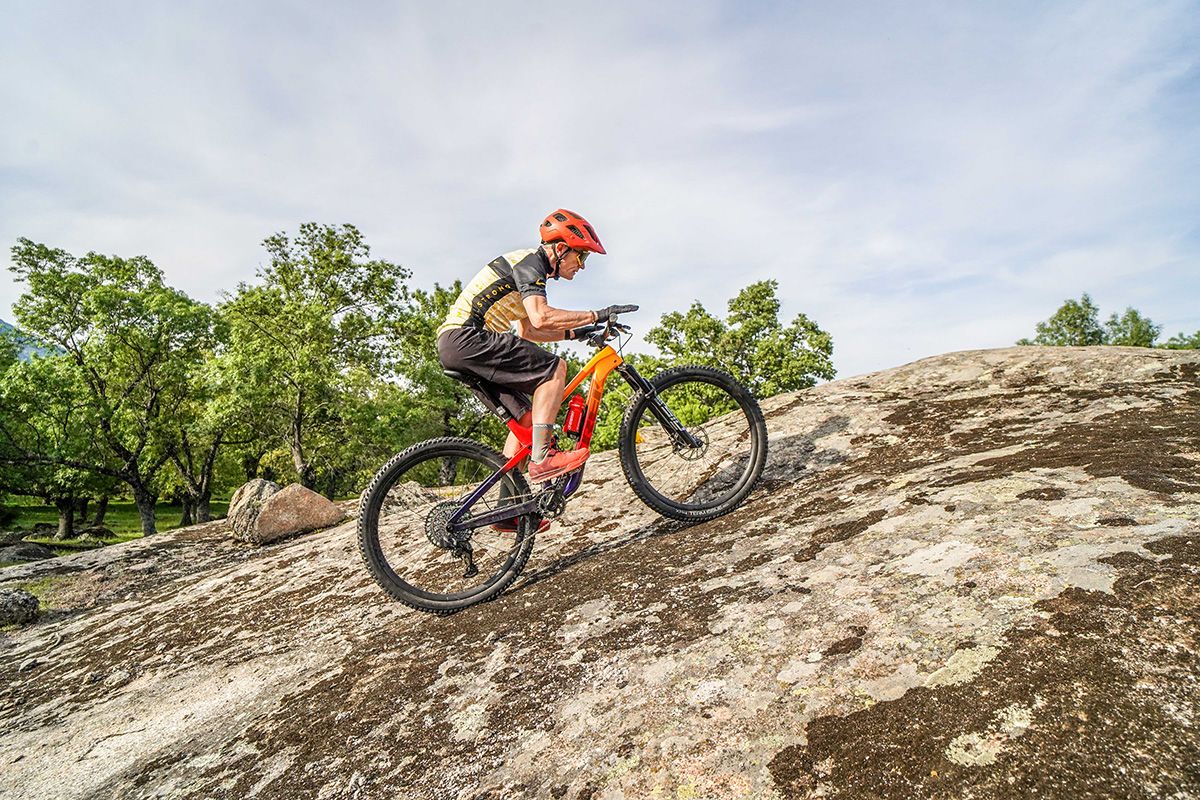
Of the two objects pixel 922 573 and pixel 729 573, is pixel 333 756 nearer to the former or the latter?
pixel 729 573

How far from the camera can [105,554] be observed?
35.2 ft

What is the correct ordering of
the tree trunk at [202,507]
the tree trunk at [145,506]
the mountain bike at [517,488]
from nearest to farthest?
the mountain bike at [517,488]
the tree trunk at [145,506]
the tree trunk at [202,507]

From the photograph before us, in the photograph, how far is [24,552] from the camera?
24.0 metres

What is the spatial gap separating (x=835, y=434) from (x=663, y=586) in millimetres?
3505

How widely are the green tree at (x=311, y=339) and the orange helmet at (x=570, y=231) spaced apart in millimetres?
26478

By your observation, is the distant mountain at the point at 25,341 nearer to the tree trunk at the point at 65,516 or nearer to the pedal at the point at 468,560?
the tree trunk at the point at 65,516

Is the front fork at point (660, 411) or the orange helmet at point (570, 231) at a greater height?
the orange helmet at point (570, 231)

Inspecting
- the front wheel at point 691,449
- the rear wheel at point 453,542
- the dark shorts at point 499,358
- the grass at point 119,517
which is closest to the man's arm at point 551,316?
the dark shorts at point 499,358

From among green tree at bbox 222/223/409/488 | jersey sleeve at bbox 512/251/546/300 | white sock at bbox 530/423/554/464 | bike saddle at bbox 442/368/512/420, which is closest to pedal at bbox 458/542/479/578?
white sock at bbox 530/423/554/464

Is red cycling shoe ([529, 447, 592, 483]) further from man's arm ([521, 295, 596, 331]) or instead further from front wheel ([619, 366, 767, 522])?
man's arm ([521, 295, 596, 331])

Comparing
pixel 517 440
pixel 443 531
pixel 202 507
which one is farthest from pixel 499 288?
pixel 202 507

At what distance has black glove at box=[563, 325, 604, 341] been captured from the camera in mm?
5124

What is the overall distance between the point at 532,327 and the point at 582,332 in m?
0.46

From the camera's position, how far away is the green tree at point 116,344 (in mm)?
28312
